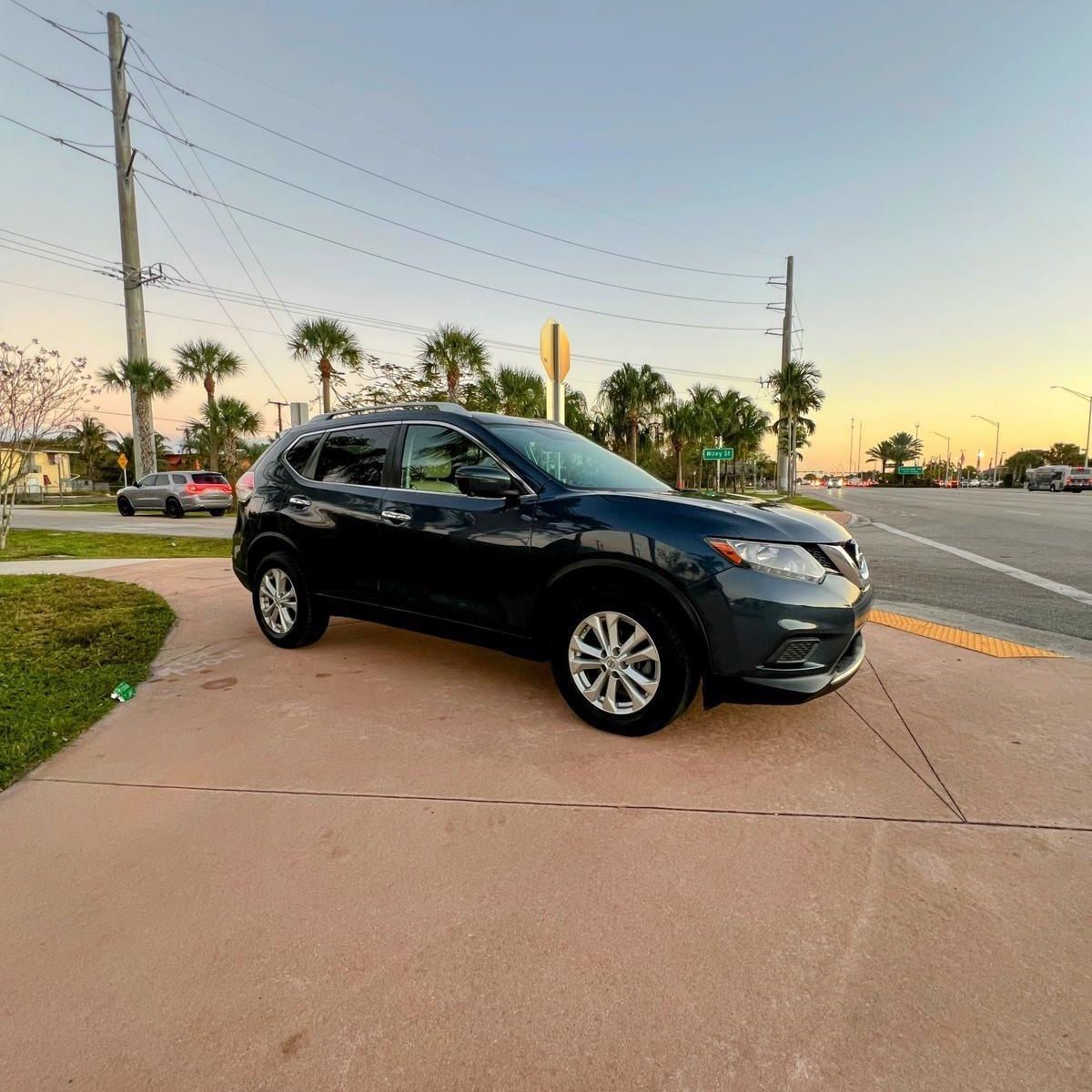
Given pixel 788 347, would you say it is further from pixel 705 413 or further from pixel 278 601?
pixel 278 601

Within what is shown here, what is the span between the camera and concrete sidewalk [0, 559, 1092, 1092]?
5.14 ft

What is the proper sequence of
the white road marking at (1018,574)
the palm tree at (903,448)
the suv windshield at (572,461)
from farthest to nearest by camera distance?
the palm tree at (903,448), the white road marking at (1018,574), the suv windshield at (572,461)

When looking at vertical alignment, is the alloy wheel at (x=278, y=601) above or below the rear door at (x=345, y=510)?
below

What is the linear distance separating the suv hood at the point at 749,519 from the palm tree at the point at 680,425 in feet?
144

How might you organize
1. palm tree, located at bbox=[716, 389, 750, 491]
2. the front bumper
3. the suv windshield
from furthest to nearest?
palm tree, located at bbox=[716, 389, 750, 491]
the suv windshield
the front bumper

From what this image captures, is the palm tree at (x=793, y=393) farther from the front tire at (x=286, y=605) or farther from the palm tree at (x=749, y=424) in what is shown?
the front tire at (x=286, y=605)

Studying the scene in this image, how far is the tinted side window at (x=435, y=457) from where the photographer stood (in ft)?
12.8

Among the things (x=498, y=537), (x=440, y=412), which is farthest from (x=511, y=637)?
(x=440, y=412)

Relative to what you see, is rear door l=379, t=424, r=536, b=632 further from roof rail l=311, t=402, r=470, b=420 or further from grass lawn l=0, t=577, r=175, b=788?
grass lawn l=0, t=577, r=175, b=788

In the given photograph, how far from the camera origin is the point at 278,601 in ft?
16.1

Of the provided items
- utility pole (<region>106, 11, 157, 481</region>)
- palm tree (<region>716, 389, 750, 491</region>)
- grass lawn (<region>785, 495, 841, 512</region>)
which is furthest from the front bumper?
palm tree (<region>716, 389, 750, 491</region>)

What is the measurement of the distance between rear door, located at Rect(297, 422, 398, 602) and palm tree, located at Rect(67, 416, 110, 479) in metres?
86.0

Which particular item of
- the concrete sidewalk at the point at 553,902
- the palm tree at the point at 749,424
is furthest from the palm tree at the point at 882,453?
the concrete sidewalk at the point at 553,902

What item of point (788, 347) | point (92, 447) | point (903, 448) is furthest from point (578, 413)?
point (903, 448)
